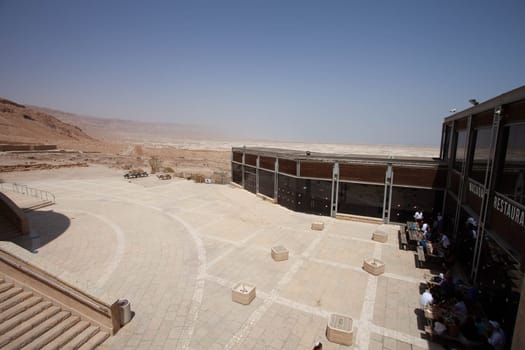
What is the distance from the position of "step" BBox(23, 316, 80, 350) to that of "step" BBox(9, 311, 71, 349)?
0.25 feet

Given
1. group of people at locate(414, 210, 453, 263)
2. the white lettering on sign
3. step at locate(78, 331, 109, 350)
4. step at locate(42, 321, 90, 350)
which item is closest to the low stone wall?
step at locate(42, 321, 90, 350)

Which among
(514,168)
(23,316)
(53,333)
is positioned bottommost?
(53,333)

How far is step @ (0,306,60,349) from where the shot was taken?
690cm

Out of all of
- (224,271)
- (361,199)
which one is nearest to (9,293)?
(224,271)

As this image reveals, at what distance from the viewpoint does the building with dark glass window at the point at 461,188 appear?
26.3 feet

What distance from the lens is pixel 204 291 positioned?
399 inches

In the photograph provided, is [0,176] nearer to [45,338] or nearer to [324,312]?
[45,338]

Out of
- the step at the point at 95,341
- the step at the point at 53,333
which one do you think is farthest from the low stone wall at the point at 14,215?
the step at the point at 95,341

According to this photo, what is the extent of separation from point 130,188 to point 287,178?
59.1ft

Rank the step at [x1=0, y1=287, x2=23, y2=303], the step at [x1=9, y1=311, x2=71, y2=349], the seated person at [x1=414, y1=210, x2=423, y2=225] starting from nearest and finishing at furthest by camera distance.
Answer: the step at [x1=9, y1=311, x2=71, y2=349] < the step at [x1=0, y1=287, x2=23, y2=303] < the seated person at [x1=414, y1=210, x2=423, y2=225]

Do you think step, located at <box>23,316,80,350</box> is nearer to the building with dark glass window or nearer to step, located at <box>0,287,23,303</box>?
step, located at <box>0,287,23,303</box>

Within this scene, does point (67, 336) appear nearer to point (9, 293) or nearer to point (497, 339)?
point (9, 293)

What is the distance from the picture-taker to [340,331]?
748 centimetres

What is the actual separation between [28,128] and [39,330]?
336 ft
